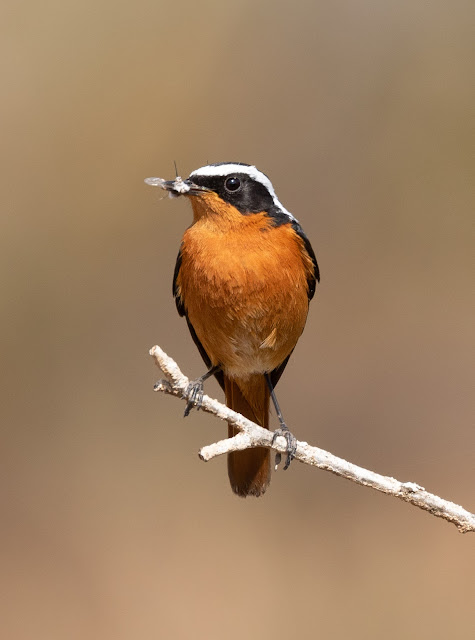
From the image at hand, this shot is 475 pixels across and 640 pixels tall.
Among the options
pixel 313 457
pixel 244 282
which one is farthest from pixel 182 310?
pixel 313 457

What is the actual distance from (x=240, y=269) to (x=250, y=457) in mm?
1347

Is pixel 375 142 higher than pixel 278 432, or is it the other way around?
pixel 375 142

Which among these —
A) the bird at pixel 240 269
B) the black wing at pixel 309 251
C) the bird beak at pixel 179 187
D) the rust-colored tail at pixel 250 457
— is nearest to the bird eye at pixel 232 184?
the bird at pixel 240 269

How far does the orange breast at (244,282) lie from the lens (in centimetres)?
429

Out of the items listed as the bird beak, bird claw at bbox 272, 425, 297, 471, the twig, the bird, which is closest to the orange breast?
the bird

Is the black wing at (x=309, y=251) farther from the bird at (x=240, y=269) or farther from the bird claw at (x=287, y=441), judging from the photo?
the bird claw at (x=287, y=441)

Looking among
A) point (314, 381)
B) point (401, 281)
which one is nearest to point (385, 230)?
point (401, 281)

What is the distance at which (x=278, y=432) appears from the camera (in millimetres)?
4414

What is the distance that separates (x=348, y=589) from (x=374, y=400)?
71.6 inches

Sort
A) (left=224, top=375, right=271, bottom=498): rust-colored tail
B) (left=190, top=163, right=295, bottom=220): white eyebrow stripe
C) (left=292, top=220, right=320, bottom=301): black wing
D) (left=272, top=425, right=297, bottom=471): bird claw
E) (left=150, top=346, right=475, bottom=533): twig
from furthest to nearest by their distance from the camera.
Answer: (left=224, top=375, right=271, bottom=498): rust-colored tail < (left=292, top=220, right=320, bottom=301): black wing < (left=190, top=163, right=295, bottom=220): white eyebrow stripe < (left=272, top=425, right=297, bottom=471): bird claw < (left=150, top=346, right=475, bottom=533): twig

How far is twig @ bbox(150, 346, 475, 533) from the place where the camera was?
336 centimetres

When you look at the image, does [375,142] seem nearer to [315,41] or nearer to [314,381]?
[315,41]

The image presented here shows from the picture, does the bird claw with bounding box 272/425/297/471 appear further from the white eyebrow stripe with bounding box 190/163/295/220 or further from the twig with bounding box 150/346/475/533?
the white eyebrow stripe with bounding box 190/163/295/220

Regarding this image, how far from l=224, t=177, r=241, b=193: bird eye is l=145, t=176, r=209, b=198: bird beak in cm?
11
